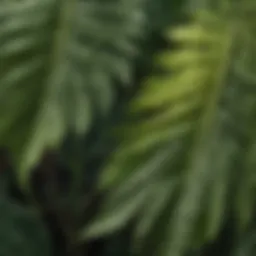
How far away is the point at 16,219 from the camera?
772 mm

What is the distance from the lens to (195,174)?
1.54 feet

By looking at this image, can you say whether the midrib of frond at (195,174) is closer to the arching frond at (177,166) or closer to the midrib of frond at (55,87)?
the arching frond at (177,166)

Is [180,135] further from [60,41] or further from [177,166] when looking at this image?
[60,41]

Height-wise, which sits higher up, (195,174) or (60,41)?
(60,41)

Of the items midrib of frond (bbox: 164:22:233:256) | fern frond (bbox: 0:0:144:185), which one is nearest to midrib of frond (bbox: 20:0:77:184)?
fern frond (bbox: 0:0:144:185)

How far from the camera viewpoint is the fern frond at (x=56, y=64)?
50 centimetres

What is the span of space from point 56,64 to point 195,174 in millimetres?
164

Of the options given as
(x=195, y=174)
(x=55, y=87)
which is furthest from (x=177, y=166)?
Result: (x=55, y=87)

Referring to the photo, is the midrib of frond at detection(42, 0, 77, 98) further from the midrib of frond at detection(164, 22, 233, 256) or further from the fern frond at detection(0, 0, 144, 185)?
the midrib of frond at detection(164, 22, 233, 256)

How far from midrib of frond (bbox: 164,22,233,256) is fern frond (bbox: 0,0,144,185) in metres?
0.09

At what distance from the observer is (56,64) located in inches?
20.7

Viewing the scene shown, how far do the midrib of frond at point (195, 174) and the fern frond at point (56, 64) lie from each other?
9cm

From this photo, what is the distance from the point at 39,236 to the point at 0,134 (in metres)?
0.32

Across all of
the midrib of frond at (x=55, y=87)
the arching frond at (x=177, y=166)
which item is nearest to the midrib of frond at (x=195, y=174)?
the arching frond at (x=177, y=166)
